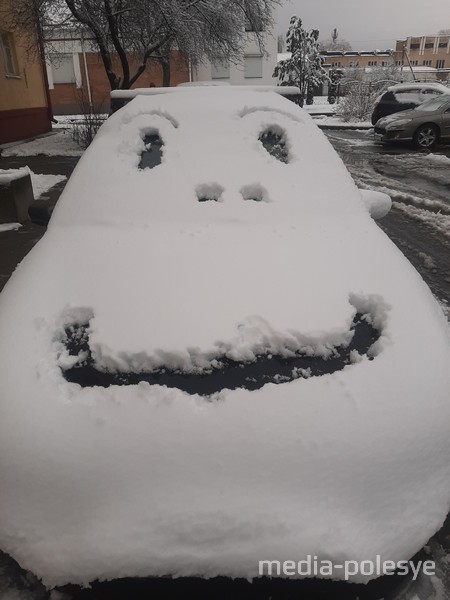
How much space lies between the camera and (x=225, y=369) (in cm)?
143

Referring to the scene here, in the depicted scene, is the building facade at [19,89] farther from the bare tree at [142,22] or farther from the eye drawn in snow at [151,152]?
the eye drawn in snow at [151,152]

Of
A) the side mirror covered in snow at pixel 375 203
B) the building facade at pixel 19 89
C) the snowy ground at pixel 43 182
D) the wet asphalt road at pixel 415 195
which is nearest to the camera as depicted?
the side mirror covered in snow at pixel 375 203

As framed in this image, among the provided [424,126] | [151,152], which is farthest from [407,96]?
[151,152]

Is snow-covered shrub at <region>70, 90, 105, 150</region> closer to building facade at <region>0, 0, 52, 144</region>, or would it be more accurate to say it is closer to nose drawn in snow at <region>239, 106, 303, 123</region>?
building facade at <region>0, 0, 52, 144</region>

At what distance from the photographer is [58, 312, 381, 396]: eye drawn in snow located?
4.57 feet

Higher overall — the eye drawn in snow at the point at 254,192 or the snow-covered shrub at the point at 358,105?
the eye drawn in snow at the point at 254,192

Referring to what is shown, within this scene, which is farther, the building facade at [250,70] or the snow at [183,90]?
the building facade at [250,70]

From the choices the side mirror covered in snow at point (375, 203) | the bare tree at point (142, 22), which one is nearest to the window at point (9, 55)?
the bare tree at point (142, 22)

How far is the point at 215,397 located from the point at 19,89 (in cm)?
1560

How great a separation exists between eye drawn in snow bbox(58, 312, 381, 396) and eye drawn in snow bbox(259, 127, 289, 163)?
1.24m

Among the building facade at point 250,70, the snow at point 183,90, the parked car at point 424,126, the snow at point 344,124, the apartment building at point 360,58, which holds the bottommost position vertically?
the snow at point 344,124

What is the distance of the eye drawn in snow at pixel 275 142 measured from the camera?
2.42 meters

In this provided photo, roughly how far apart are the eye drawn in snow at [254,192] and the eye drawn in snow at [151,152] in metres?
0.47

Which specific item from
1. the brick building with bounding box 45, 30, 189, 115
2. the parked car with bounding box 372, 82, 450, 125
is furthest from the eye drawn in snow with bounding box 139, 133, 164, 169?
the brick building with bounding box 45, 30, 189, 115
